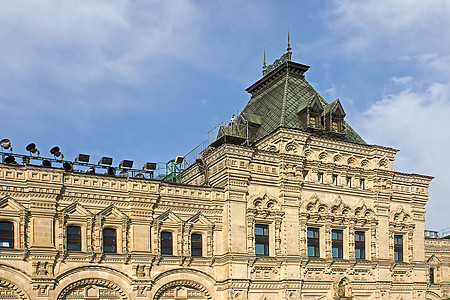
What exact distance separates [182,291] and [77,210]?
838 centimetres

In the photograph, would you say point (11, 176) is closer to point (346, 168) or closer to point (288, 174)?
point (288, 174)

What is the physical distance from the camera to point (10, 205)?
35750 millimetres

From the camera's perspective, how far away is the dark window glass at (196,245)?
1612 inches

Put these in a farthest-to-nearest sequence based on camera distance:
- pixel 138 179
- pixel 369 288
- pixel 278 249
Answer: pixel 369 288 → pixel 278 249 → pixel 138 179

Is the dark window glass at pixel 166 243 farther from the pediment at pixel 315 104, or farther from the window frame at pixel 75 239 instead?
the pediment at pixel 315 104

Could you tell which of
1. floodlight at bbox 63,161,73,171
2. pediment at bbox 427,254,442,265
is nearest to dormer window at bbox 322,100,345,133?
pediment at bbox 427,254,442,265

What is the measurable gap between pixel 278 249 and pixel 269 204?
121 inches

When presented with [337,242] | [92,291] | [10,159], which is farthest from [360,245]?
[10,159]

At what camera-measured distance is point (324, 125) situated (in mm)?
47938

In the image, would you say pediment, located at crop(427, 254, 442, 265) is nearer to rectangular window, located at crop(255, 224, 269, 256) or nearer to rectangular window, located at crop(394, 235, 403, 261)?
rectangular window, located at crop(394, 235, 403, 261)

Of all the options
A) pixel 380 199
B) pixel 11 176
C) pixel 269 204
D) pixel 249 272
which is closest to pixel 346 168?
pixel 380 199

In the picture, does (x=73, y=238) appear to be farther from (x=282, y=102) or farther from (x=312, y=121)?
(x=312, y=121)

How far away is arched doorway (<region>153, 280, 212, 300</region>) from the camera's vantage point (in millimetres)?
39250

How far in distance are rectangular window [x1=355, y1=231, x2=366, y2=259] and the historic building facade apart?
0.08m
